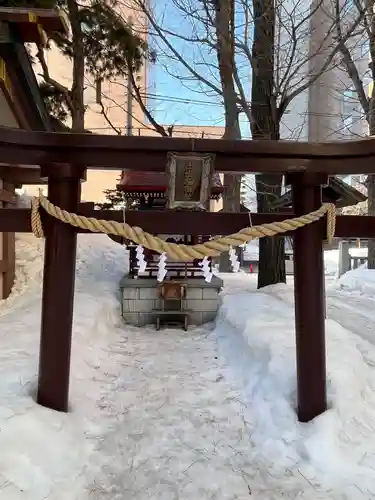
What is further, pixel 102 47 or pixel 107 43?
pixel 102 47

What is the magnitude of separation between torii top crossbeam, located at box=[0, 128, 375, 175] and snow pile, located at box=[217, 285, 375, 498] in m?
2.01

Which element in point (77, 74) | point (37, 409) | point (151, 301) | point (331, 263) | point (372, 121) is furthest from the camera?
point (331, 263)

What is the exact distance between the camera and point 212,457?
146 inches

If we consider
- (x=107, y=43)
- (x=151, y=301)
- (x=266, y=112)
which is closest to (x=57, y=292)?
(x=151, y=301)

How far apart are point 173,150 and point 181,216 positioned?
572 mm

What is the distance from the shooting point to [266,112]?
9758 millimetres

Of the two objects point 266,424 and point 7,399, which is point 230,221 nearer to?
point 266,424

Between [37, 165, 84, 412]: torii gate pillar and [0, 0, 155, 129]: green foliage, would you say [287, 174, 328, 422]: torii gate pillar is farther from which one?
[0, 0, 155, 129]: green foliage

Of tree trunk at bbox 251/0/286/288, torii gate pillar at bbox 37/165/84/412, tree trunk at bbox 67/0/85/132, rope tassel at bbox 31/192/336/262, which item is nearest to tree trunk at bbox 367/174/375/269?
tree trunk at bbox 251/0/286/288

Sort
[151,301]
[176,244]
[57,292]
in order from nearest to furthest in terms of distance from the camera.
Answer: [176,244] → [57,292] → [151,301]

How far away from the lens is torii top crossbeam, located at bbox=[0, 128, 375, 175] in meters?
3.81

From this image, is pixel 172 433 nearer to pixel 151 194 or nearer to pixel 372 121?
pixel 151 194

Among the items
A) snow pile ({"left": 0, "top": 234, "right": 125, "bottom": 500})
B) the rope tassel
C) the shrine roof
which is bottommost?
snow pile ({"left": 0, "top": 234, "right": 125, "bottom": 500})

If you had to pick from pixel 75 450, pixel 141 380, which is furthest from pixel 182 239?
pixel 75 450
